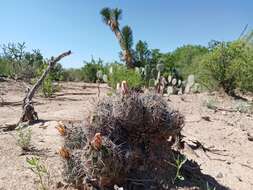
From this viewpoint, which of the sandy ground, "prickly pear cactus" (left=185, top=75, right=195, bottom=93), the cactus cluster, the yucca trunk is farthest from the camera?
the yucca trunk

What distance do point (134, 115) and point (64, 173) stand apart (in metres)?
0.81

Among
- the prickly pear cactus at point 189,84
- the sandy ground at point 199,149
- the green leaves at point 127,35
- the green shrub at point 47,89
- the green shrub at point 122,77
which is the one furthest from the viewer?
the green leaves at point 127,35

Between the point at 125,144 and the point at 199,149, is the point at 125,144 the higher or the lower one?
the higher one

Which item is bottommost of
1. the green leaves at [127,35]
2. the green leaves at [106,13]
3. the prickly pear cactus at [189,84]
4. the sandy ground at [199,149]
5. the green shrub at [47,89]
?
the sandy ground at [199,149]

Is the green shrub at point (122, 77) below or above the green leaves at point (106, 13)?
below

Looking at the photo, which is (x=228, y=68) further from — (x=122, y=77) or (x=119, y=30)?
(x=119, y=30)

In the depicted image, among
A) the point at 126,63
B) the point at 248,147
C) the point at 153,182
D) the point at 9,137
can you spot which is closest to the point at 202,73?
the point at 126,63

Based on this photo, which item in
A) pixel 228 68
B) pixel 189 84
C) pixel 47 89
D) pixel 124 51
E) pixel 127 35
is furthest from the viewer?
pixel 127 35

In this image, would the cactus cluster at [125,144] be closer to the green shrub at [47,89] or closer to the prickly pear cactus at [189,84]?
the green shrub at [47,89]

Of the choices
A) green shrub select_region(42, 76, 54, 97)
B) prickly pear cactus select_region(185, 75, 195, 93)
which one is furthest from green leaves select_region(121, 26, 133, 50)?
green shrub select_region(42, 76, 54, 97)

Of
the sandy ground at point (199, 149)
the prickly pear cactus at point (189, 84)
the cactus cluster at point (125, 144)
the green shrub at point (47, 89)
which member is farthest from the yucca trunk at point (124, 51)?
the cactus cluster at point (125, 144)

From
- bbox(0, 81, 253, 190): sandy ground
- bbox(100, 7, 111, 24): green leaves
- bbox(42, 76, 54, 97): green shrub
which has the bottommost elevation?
bbox(0, 81, 253, 190): sandy ground

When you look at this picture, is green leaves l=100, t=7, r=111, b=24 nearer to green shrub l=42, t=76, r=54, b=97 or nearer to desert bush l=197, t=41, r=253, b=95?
desert bush l=197, t=41, r=253, b=95

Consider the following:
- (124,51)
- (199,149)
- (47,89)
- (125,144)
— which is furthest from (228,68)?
(125,144)
